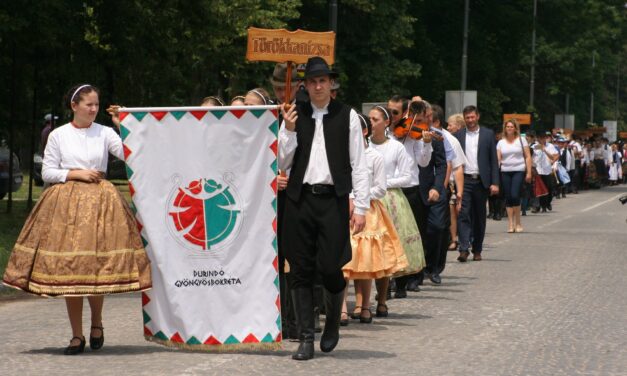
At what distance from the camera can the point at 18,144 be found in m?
24.0

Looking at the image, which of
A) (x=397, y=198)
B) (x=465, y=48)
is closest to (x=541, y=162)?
(x=465, y=48)

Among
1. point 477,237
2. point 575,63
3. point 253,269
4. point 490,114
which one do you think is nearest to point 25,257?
point 253,269

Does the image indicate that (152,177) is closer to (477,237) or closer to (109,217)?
(109,217)

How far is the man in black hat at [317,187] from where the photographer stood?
8.77 metres

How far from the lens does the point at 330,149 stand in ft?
28.8

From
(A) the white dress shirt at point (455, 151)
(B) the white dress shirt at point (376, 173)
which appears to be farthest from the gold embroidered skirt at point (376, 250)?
(A) the white dress shirt at point (455, 151)

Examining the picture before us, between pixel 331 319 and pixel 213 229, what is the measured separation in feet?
3.03

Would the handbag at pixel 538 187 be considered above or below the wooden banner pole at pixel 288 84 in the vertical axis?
below

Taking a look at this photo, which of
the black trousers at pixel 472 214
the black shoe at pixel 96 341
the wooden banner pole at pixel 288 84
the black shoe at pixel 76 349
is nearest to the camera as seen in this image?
the black shoe at pixel 76 349

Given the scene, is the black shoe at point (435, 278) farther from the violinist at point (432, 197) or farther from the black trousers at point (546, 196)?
the black trousers at point (546, 196)

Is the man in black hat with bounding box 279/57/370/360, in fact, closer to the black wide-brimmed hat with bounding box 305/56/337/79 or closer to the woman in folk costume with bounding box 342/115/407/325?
the black wide-brimmed hat with bounding box 305/56/337/79

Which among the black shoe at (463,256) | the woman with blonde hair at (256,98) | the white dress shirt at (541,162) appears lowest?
the black shoe at (463,256)

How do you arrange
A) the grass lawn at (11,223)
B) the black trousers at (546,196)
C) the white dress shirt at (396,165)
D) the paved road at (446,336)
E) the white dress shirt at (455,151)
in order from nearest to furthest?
the paved road at (446,336)
the white dress shirt at (396,165)
the white dress shirt at (455,151)
the grass lawn at (11,223)
the black trousers at (546,196)

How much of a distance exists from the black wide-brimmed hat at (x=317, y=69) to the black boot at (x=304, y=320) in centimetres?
131
